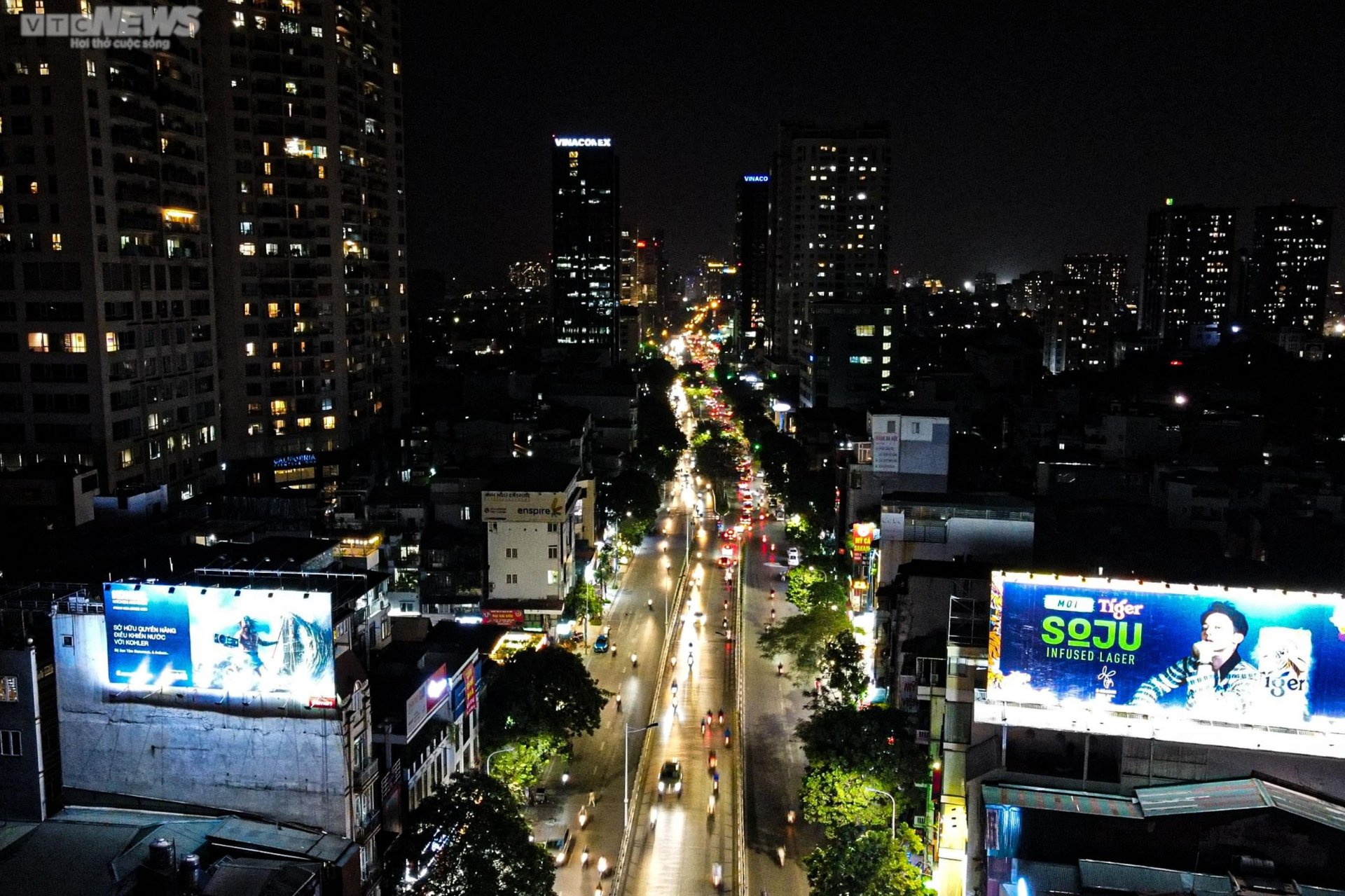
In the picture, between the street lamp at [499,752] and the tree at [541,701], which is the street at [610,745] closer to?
the tree at [541,701]

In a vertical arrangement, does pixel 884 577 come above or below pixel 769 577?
above

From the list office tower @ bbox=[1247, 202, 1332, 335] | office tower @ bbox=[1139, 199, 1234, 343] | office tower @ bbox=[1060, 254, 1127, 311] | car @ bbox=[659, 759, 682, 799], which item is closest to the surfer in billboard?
car @ bbox=[659, 759, 682, 799]

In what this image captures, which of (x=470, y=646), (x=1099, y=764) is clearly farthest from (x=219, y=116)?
(x=1099, y=764)

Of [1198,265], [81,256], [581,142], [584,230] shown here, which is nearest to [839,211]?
[584,230]

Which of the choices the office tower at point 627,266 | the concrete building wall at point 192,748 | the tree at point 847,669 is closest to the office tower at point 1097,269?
the office tower at point 627,266

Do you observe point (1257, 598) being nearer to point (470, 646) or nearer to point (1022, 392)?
point (470, 646)

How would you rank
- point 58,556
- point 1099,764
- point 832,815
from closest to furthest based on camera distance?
point 1099,764
point 832,815
point 58,556

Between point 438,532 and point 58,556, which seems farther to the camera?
point 438,532
